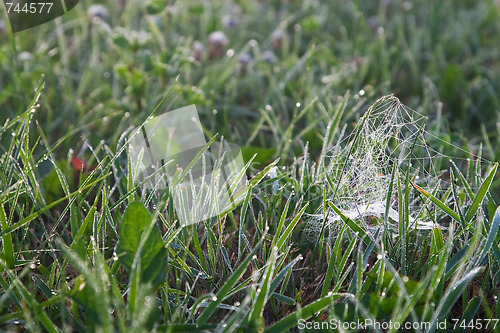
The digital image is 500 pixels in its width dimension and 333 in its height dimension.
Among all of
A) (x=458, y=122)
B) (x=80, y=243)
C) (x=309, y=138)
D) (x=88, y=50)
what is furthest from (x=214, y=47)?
(x=80, y=243)

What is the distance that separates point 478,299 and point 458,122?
1076 mm

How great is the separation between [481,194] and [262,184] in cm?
50

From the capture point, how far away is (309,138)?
70.9 inches

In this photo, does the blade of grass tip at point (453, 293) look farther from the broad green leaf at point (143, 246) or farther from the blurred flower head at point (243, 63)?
the blurred flower head at point (243, 63)

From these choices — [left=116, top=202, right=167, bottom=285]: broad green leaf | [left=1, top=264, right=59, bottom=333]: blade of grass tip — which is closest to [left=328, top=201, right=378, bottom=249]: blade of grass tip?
[left=116, top=202, right=167, bottom=285]: broad green leaf

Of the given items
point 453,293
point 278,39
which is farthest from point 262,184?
point 278,39

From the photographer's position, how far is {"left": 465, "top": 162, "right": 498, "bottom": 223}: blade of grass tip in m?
1.14

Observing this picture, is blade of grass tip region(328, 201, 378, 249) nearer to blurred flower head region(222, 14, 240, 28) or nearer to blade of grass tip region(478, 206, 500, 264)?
blade of grass tip region(478, 206, 500, 264)

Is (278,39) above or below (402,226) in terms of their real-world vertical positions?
above

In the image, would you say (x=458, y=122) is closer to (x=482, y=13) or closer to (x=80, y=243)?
(x=482, y=13)
